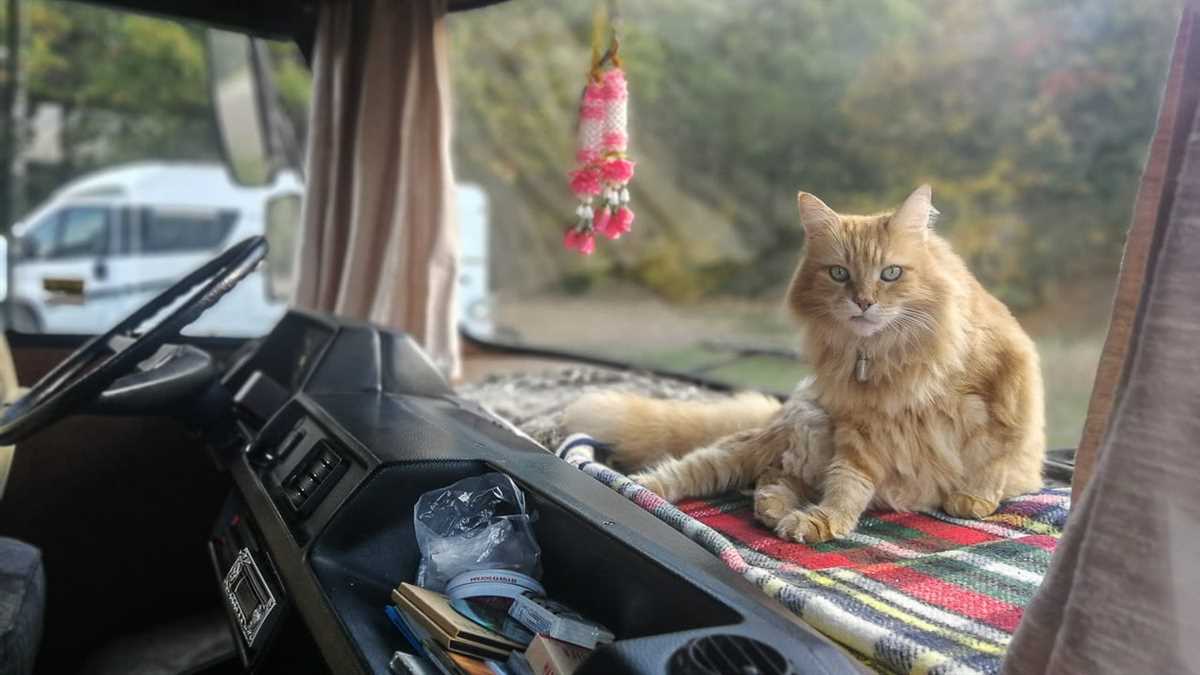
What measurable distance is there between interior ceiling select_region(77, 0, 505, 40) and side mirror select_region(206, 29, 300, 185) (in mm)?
1154

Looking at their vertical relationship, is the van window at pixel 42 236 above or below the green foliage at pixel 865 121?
below

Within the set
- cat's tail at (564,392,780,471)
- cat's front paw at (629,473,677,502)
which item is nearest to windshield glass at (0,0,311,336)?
cat's tail at (564,392,780,471)

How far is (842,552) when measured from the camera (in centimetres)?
120

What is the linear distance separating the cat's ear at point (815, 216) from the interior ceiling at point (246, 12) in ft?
6.46

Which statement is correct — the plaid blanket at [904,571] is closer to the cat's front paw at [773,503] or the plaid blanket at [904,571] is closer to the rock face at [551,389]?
the cat's front paw at [773,503]

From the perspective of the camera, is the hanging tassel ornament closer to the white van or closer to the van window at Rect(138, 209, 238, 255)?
the white van

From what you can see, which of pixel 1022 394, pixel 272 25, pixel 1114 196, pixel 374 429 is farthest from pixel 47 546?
pixel 1114 196

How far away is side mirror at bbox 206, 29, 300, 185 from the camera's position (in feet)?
13.1

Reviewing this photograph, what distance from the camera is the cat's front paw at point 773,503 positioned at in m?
1.30

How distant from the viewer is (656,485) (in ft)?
4.66

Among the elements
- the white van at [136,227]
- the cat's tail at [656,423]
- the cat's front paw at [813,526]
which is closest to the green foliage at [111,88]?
the white van at [136,227]

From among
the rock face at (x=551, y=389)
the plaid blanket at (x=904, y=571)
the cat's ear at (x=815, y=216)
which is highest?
the cat's ear at (x=815, y=216)

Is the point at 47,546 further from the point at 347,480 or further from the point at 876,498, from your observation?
the point at 876,498

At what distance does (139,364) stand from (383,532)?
0.84m
